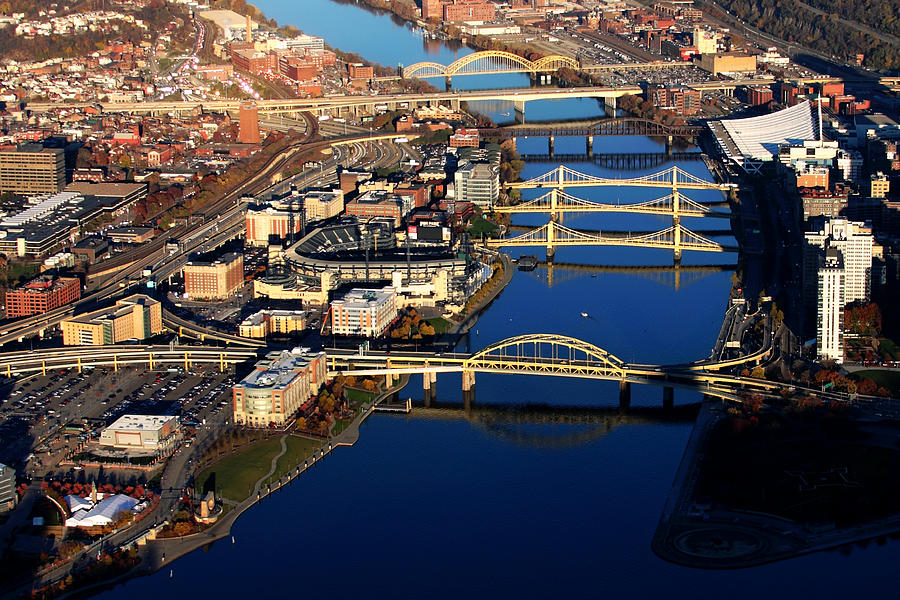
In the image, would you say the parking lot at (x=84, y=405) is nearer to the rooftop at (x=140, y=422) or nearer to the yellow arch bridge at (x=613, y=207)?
Result: the rooftop at (x=140, y=422)

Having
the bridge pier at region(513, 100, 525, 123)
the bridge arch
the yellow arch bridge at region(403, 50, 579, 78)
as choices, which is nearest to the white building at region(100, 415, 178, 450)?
the bridge arch

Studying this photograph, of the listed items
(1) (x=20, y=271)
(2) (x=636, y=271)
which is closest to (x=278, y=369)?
(1) (x=20, y=271)

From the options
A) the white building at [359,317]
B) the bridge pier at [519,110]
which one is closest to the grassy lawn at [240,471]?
the white building at [359,317]

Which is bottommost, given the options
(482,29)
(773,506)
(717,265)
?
(773,506)

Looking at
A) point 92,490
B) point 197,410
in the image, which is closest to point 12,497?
point 92,490

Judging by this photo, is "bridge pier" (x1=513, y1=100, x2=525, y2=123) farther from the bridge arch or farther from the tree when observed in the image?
the tree

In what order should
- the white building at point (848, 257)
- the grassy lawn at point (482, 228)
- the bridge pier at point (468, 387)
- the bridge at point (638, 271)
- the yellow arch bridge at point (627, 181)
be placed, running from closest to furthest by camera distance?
1. the bridge pier at point (468, 387)
2. the white building at point (848, 257)
3. the bridge at point (638, 271)
4. the grassy lawn at point (482, 228)
5. the yellow arch bridge at point (627, 181)

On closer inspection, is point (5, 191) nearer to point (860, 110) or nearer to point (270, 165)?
point (270, 165)

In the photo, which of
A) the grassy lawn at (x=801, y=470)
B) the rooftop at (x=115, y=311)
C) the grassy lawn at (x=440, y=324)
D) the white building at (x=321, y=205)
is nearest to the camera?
the grassy lawn at (x=801, y=470)
